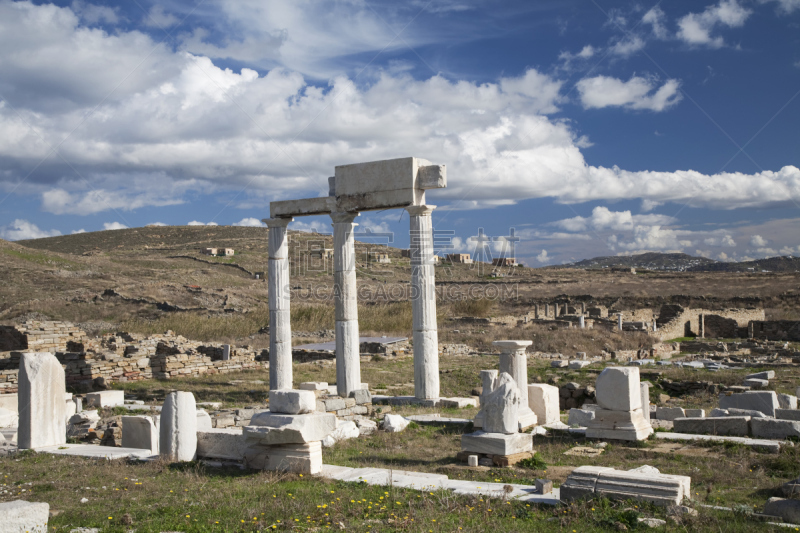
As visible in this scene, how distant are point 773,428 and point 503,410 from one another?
4733 millimetres

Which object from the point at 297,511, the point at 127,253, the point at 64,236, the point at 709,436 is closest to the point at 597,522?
the point at 297,511

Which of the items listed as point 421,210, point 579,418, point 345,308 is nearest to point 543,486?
point 579,418

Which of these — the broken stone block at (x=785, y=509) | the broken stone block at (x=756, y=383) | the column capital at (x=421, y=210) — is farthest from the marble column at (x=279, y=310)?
the broken stone block at (x=785, y=509)

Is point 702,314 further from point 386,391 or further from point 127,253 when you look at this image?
point 127,253

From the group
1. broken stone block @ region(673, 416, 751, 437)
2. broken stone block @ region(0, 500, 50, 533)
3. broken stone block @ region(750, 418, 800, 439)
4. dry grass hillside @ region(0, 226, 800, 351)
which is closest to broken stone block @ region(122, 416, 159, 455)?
broken stone block @ region(0, 500, 50, 533)

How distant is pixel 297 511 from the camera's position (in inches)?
263

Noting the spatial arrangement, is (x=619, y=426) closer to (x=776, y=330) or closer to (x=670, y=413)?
(x=670, y=413)

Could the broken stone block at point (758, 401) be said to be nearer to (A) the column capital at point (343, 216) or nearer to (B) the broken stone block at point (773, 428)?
(B) the broken stone block at point (773, 428)

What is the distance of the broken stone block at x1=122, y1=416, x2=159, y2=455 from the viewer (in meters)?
10.3

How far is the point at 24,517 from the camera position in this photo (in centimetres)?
566

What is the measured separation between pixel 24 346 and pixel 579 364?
18807 millimetres

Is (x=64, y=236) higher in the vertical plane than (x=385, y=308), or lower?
higher

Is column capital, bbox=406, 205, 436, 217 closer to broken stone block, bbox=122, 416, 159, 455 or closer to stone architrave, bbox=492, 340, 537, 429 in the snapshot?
stone architrave, bbox=492, 340, 537, 429

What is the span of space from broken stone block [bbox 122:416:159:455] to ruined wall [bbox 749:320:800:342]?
2932 cm
